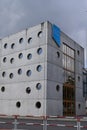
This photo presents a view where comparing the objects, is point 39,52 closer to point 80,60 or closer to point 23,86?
point 23,86

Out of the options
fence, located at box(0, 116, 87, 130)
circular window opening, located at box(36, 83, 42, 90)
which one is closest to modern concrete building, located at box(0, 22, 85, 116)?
circular window opening, located at box(36, 83, 42, 90)

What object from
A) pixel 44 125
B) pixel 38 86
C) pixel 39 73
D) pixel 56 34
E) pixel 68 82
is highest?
pixel 56 34

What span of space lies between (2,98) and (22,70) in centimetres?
575

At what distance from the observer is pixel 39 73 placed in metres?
35.6

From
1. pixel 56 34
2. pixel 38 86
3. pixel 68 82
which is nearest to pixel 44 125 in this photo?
pixel 38 86

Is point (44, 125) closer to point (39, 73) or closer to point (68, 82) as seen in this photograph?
point (39, 73)

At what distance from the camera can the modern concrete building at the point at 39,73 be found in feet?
116

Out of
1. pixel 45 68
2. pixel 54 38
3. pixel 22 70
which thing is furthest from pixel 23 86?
pixel 54 38

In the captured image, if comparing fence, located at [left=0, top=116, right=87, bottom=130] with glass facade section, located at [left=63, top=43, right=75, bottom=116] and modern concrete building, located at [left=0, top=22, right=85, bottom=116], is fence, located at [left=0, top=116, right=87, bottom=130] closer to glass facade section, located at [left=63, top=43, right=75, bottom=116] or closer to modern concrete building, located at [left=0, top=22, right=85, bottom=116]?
modern concrete building, located at [left=0, top=22, right=85, bottom=116]

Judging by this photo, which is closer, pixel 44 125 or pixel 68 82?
pixel 44 125

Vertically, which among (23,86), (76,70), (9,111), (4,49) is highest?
(4,49)

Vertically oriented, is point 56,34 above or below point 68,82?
above

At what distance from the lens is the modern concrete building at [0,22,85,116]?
35281 mm

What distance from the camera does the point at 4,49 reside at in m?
42.5
